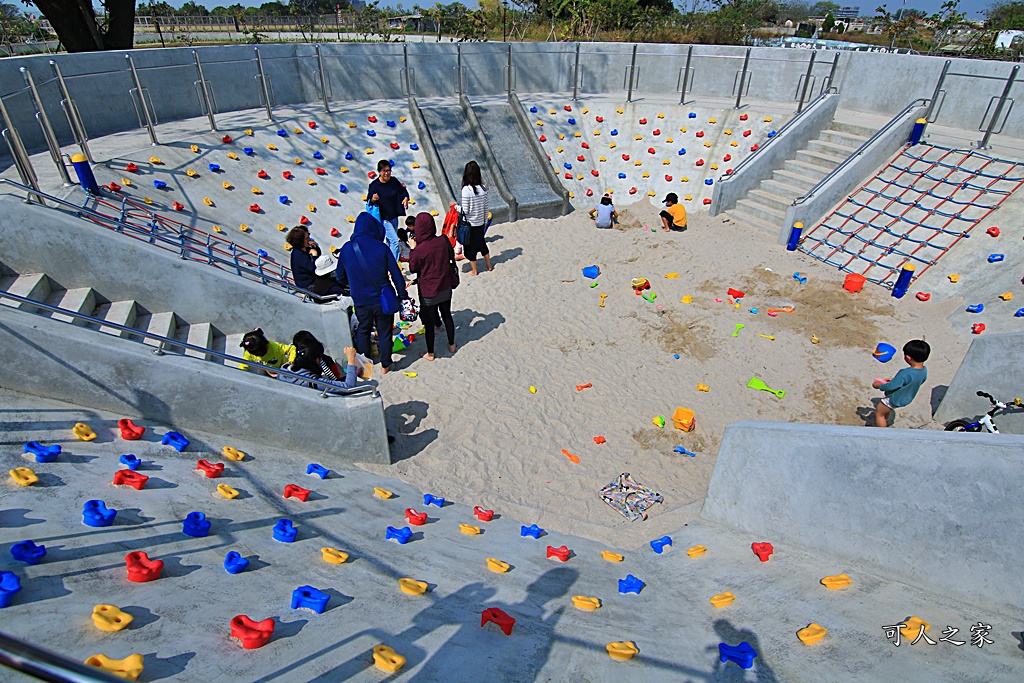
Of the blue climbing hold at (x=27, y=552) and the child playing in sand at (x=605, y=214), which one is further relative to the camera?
the child playing in sand at (x=605, y=214)

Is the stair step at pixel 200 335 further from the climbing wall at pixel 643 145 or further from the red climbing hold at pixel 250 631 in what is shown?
the climbing wall at pixel 643 145

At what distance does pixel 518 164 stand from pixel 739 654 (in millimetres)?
11745

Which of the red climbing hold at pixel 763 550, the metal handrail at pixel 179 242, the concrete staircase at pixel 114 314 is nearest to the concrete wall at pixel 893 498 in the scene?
the red climbing hold at pixel 763 550

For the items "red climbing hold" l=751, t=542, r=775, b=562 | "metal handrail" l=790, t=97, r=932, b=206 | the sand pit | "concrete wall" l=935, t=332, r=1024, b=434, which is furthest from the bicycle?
"metal handrail" l=790, t=97, r=932, b=206

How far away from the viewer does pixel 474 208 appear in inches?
345

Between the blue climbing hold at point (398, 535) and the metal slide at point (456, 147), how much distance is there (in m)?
8.68

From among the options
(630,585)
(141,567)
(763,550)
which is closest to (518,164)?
(763,550)

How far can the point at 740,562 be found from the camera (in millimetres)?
4137

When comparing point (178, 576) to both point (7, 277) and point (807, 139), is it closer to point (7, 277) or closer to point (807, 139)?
point (7, 277)

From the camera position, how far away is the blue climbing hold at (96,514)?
128 inches

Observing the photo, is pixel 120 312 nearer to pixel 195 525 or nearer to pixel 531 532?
pixel 195 525

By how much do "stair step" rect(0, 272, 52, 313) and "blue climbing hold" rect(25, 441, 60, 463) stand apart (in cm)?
182

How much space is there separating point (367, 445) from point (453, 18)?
32.3m

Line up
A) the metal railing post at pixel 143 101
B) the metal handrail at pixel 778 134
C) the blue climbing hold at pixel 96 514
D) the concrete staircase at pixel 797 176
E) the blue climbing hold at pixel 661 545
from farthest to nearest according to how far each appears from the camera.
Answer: the metal handrail at pixel 778 134 → the concrete staircase at pixel 797 176 → the metal railing post at pixel 143 101 → the blue climbing hold at pixel 661 545 → the blue climbing hold at pixel 96 514
